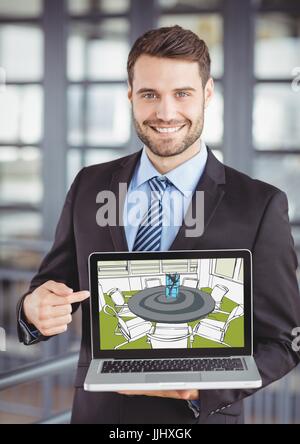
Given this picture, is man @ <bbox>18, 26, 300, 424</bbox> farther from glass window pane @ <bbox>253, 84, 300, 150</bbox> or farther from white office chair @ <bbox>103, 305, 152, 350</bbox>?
glass window pane @ <bbox>253, 84, 300, 150</bbox>

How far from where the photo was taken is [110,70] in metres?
2.72

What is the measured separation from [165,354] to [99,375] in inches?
6.0

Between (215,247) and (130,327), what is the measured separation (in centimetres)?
25

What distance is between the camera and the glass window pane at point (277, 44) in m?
2.78

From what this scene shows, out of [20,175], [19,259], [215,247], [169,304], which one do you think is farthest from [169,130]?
[19,259]

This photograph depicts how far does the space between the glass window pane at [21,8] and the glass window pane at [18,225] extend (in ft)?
3.02

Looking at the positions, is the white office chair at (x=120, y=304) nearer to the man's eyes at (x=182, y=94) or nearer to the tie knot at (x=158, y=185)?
the tie knot at (x=158, y=185)

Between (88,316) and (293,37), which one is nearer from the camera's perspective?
(88,316)

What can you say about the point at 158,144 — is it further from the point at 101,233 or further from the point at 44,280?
the point at 44,280

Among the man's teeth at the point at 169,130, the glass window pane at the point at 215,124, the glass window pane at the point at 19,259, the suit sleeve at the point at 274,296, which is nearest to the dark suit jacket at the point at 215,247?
the suit sleeve at the point at 274,296

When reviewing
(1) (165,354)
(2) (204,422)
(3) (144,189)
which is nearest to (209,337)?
(1) (165,354)

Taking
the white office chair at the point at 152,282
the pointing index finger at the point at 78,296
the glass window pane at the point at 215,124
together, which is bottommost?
the pointing index finger at the point at 78,296

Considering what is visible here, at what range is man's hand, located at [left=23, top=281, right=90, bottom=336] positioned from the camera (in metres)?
1.68

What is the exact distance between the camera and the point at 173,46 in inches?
65.6
